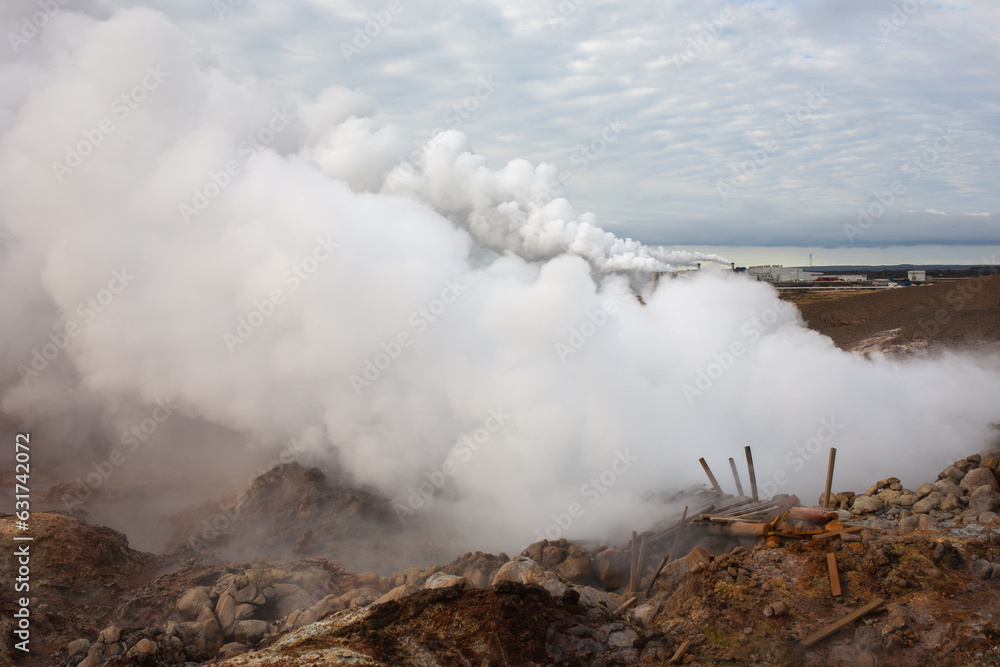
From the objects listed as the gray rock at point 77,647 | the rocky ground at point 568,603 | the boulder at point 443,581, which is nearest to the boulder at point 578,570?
the rocky ground at point 568,603

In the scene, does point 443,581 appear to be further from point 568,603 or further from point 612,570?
point 612,570

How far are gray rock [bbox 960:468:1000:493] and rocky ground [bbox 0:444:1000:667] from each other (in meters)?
0.03

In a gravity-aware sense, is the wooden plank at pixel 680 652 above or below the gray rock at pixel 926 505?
below

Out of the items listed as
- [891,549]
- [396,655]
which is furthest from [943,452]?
[396,655]

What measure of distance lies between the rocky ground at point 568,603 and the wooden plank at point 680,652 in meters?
0.05

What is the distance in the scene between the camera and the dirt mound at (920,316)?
90.5 feet

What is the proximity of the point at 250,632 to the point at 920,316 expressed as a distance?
3740 cm

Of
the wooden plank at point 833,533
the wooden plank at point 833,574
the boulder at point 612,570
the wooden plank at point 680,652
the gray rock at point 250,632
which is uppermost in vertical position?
the wooden plank at point 833,533

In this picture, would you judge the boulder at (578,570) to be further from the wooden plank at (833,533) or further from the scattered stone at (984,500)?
the scattered stone at (984,500)

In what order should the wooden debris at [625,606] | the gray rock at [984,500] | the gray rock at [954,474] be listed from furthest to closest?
the gray rock at [954,474]
the gray rock at [984,500]
the wooden debris at [625,606]

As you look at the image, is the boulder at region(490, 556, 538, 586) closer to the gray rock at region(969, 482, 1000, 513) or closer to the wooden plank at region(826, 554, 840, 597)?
the wooden plank at region(826, 554, 840, 597)

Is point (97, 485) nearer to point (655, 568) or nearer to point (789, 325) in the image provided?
point (655, 568)

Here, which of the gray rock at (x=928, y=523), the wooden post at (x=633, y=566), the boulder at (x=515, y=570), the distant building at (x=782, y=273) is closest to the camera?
the boulder at (x=515, y=570)

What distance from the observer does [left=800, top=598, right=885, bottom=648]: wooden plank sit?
25.9 feet
